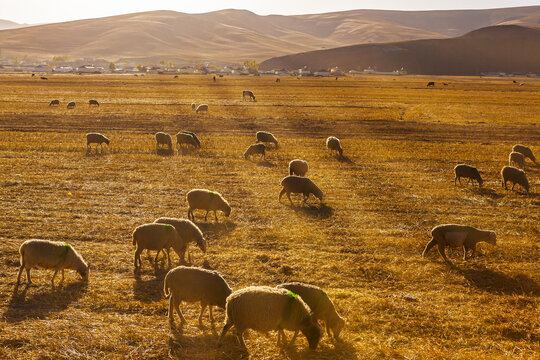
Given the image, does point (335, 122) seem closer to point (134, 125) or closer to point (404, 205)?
point (134, 125)

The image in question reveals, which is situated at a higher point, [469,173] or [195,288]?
[469,173]

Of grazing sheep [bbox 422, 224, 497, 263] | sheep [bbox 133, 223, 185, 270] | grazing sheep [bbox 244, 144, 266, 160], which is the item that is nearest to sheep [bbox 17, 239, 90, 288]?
sheep [bbox 133, 223, 185, 270]

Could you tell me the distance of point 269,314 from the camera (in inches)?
314

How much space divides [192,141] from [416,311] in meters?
20.1

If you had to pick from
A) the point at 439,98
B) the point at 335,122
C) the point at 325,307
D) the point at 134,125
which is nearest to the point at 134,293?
the point at 325,307

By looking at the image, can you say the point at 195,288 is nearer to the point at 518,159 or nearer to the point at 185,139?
the point at 185,139

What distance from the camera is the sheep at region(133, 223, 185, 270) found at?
11.6 meters

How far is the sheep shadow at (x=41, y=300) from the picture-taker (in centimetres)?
930

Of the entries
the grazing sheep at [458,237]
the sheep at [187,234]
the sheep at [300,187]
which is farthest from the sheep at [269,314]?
the sheep at [300,187]

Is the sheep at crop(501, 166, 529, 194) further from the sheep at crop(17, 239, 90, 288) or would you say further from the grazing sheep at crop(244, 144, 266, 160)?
the sheep at crop(17, 239, 90, 288)

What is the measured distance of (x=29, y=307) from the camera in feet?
31.5

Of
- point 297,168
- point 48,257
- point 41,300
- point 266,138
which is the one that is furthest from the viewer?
point 266,138

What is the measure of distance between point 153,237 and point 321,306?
5339 mm

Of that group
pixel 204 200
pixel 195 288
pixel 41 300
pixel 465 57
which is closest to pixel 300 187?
pixel 204 200
